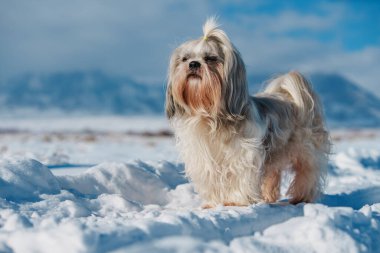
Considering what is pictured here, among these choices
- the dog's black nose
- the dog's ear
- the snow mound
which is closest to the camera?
the dog's black nose

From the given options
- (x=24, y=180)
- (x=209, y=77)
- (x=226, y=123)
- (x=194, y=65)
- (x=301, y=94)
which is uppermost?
(x=194, y=65)

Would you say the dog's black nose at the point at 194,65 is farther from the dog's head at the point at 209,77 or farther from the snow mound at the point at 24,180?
the snow mound at the point at 24,180

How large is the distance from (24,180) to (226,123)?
2.15 metres

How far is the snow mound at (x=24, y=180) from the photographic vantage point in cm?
567

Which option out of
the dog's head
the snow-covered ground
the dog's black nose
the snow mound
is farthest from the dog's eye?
the snow mound

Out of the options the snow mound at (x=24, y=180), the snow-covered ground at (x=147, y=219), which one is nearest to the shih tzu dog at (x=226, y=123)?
the snow-covered ground at (x=147, y=219)

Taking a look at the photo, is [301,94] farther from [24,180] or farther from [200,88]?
[24,180]

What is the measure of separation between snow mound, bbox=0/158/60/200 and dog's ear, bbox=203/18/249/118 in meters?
2.07

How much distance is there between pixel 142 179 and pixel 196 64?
2298mm

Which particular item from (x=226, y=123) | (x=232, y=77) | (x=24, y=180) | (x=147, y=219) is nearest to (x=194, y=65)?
(x=232, y=77)

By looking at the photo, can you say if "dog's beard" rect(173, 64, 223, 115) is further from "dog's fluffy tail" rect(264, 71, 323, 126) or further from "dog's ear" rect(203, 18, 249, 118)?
"dog's fluffy tail" rect(264, 71, 323, 126)

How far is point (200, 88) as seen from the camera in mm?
5449

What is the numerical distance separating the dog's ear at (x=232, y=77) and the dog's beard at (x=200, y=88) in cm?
8

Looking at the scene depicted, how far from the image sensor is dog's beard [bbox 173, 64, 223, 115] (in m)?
5.46
